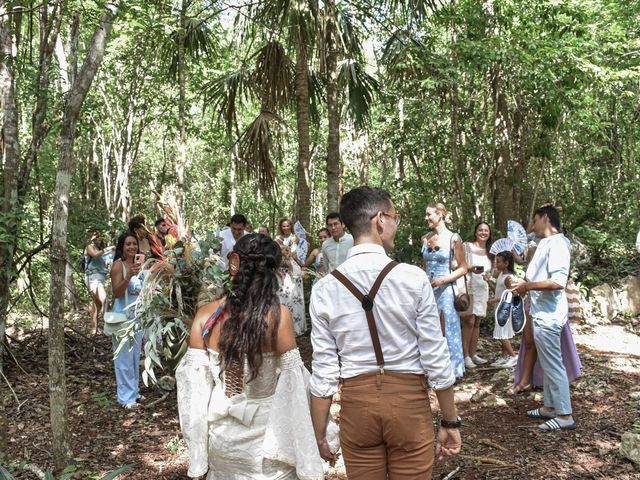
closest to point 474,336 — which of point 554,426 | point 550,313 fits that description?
point 554,426

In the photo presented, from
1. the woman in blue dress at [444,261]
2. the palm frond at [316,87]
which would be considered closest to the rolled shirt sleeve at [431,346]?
the woman in blue dress at [444,261]

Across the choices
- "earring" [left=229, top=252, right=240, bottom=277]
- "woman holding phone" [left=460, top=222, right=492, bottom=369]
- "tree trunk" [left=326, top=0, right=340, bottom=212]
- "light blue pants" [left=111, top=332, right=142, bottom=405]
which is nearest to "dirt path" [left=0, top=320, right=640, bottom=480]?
"light blue pants" [left=111, top=332, right=142, bottom=405]

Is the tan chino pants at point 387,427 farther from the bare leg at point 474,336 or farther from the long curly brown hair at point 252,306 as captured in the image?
the bare leg at point 474,336

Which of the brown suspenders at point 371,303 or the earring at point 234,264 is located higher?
the earring at point 234,264

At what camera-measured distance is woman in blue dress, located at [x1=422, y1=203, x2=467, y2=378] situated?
599cm

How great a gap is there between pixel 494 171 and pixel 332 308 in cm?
1170

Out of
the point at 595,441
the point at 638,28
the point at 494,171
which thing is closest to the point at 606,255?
the point at 494,171

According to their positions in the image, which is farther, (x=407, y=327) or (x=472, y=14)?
(x=472, y=14)

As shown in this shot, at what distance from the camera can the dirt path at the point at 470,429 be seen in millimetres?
4445

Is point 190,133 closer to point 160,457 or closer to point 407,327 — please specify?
point 160,457

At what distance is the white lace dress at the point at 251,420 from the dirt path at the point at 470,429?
2.00 metres

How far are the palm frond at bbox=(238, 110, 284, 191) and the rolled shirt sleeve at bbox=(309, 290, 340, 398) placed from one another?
755 centimetres

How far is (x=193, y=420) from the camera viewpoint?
2.67m

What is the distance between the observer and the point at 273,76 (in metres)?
10.0
